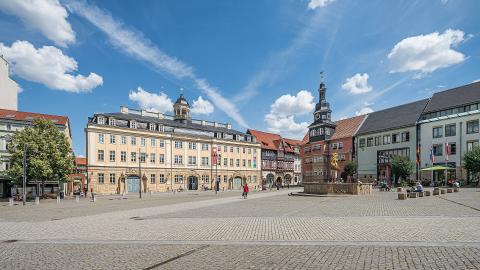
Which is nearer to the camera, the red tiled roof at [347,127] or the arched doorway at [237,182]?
the arched doorway at [237,182]

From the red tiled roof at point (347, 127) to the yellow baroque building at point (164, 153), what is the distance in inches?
748

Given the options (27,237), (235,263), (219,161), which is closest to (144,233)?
(27,237)

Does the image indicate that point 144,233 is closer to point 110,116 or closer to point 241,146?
point 110,116

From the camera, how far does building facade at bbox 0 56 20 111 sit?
189 feet

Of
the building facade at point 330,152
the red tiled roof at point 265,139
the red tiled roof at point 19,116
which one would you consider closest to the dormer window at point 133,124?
the red tiled roof at point 19,116

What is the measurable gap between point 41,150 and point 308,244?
40.5m

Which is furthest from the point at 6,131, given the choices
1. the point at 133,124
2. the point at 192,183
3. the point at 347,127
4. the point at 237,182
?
the point at 347,127

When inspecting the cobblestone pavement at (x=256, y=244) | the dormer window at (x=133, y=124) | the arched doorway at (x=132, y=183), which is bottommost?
the arched doorway at (x=132, y=183)

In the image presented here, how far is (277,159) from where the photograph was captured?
87188 mm

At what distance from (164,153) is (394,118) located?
44835 mm

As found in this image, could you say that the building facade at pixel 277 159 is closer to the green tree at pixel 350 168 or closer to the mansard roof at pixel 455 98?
the green tree at pixel 350 168

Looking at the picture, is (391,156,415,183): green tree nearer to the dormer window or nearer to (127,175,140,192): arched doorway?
(127,175,140,192): arched doorway

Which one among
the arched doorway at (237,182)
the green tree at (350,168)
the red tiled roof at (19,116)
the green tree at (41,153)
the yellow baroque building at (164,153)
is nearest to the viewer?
the green tree at (41,153)

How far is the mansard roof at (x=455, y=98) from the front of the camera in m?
52.4
